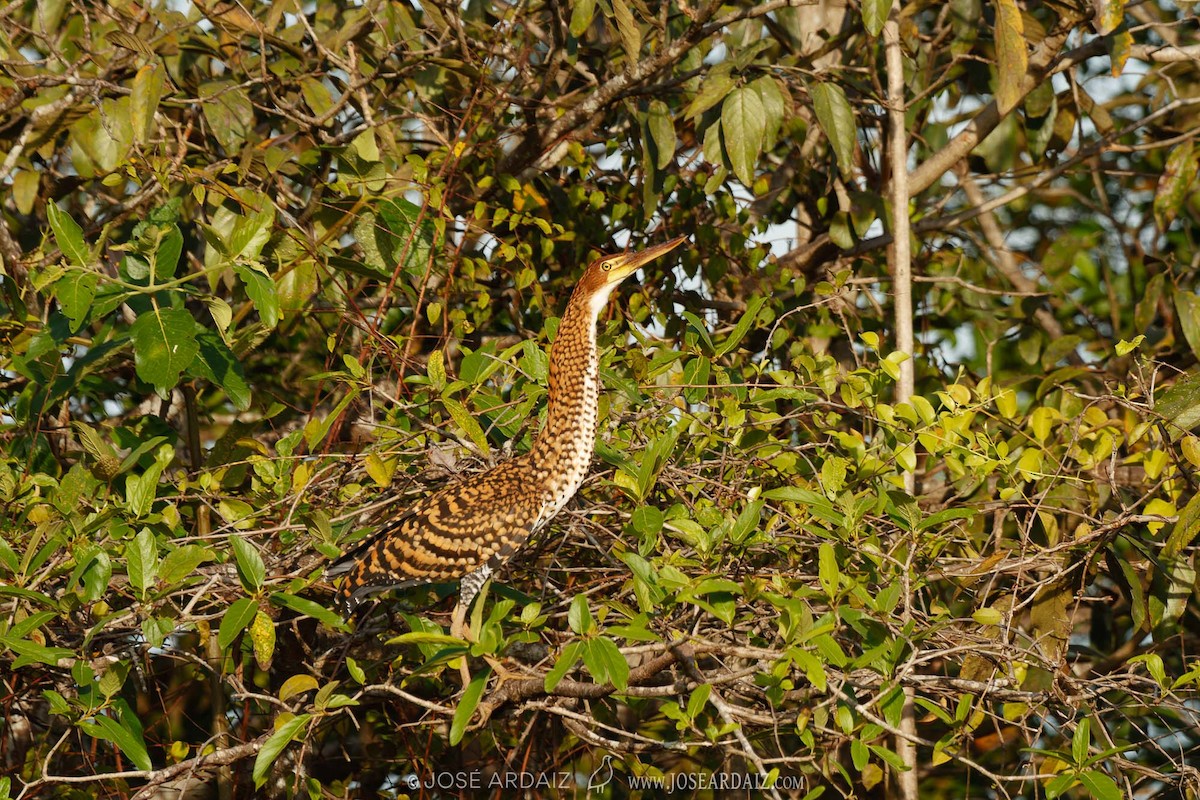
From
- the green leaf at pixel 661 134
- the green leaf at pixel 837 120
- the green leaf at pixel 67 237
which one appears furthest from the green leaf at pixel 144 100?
the green leaf at pixel 837 120

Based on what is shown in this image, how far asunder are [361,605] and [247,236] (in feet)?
4.23

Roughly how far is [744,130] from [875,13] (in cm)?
52

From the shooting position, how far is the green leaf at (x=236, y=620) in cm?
271

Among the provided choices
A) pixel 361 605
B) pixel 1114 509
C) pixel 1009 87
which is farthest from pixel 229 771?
pixel 1009 87

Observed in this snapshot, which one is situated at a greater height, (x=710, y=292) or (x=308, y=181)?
(x=308, y=181)

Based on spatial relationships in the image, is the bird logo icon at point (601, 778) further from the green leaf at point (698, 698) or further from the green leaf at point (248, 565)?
the green leaf at point (248, 565)

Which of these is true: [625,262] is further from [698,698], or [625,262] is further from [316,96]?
[698,698]

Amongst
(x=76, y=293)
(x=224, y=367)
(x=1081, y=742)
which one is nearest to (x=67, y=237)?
(x=76, y=293)

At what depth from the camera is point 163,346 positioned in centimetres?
323

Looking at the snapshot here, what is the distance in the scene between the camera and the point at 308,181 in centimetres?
459

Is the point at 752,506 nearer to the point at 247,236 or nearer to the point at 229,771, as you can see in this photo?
the point at 247,236

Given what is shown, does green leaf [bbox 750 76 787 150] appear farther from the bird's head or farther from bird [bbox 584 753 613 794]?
bird [bbox 584 753 613 794]

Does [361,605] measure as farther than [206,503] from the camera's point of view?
Yes

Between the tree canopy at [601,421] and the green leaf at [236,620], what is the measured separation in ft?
0.11
